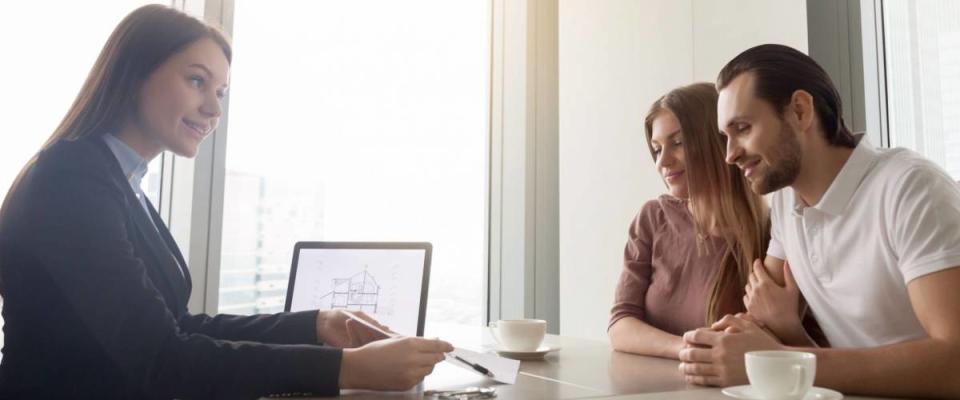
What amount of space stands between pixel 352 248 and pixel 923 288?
1.32 meters

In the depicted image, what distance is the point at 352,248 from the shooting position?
6.34 ft

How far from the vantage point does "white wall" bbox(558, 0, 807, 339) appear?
287cm

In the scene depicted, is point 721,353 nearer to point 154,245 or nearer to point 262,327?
point 262,327

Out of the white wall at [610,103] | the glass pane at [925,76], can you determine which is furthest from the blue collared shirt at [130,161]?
the glass pane at [925,76]

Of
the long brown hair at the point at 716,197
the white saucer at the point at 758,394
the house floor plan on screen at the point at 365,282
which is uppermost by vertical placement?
the long brown hair at the point at 716,197

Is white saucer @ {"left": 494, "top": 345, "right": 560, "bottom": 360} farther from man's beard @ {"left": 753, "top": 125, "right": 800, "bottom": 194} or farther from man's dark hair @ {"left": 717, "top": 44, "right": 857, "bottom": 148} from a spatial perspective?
man's dark hair @ {"left": 717, "top": 44, "right": 857, "bottom": 148}

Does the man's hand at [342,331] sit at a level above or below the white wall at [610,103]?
below

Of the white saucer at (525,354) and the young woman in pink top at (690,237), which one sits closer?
the white saucer at (525,354)

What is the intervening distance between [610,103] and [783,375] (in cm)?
232

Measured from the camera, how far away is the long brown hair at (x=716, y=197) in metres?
1.74

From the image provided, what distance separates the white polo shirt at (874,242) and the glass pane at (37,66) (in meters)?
2.07

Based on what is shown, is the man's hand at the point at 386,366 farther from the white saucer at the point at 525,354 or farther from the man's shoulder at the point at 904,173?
the man's shoulder at the point at 904,173

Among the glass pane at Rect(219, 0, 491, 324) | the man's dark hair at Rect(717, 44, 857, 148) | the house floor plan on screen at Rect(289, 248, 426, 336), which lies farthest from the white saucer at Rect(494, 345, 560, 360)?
the glass pane at Rect(219, 0, 491, 324)

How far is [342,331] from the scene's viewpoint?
4.62 feet
